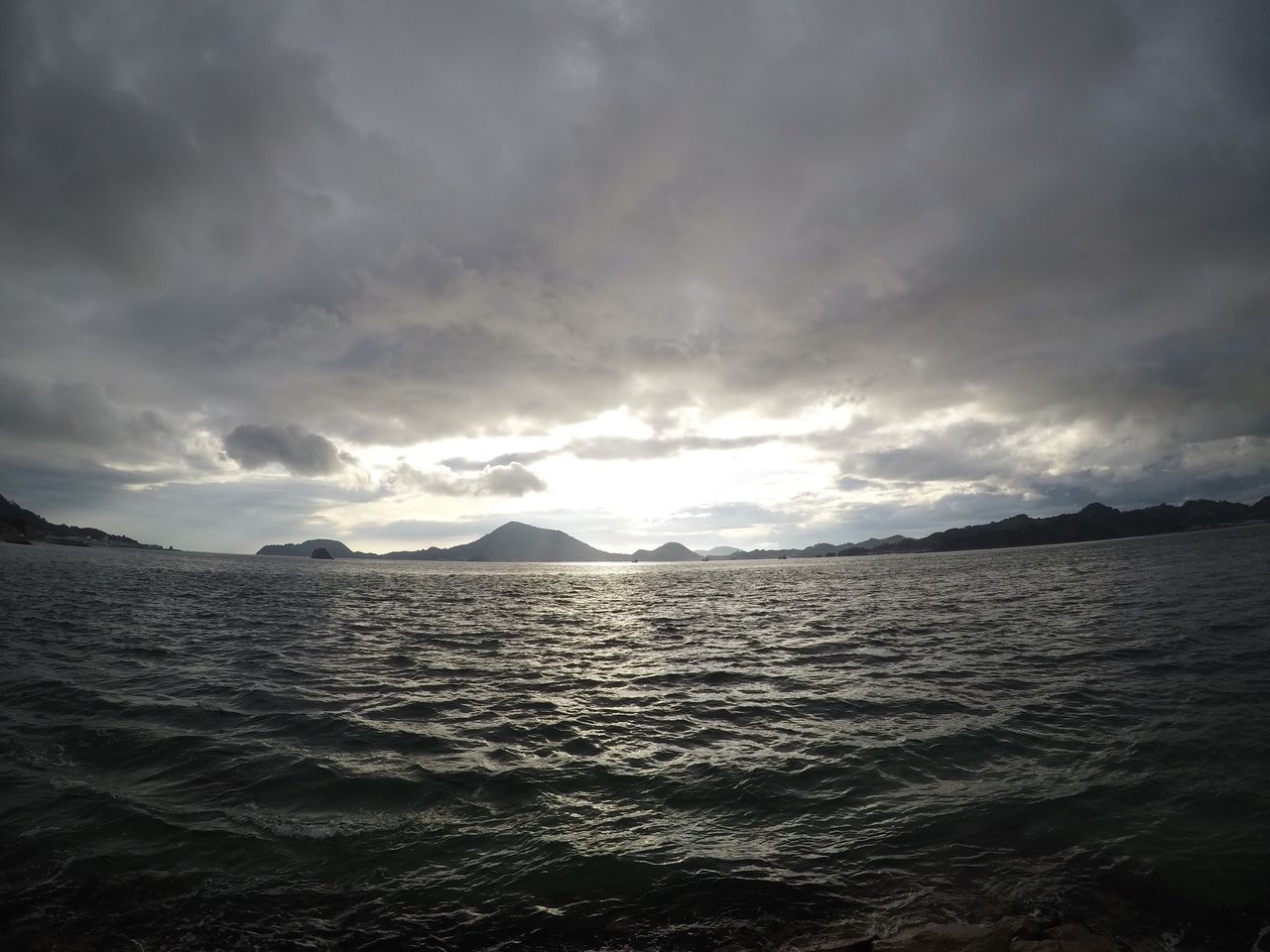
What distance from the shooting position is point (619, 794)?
39.1 ft

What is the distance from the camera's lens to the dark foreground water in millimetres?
8078

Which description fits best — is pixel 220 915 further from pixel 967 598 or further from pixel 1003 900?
pixel 967 598

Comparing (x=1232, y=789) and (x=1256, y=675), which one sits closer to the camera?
(x=1232, y=789)

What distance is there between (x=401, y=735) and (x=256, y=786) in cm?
375

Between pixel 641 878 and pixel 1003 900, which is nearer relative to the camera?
pixel 1003 900

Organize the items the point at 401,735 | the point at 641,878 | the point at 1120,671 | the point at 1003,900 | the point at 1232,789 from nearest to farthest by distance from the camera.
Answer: the point at 1003,900 → the point at 641,878 → the point at 1232,789 → the point at 401,735 → the point at 1120,671

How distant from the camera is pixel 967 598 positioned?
171 ft

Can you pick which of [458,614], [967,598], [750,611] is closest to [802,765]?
[750,611]

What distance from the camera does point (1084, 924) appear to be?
7.65 meters

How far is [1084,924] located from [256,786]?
15618 millimetres

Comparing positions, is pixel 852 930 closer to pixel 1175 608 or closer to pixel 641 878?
pixel 641 878

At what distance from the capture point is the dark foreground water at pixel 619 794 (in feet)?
26.5

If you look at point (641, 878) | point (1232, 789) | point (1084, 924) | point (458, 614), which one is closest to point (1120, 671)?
point (1232, 789)

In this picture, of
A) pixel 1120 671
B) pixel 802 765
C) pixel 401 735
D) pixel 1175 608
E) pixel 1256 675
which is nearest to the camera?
pixel 802 765
